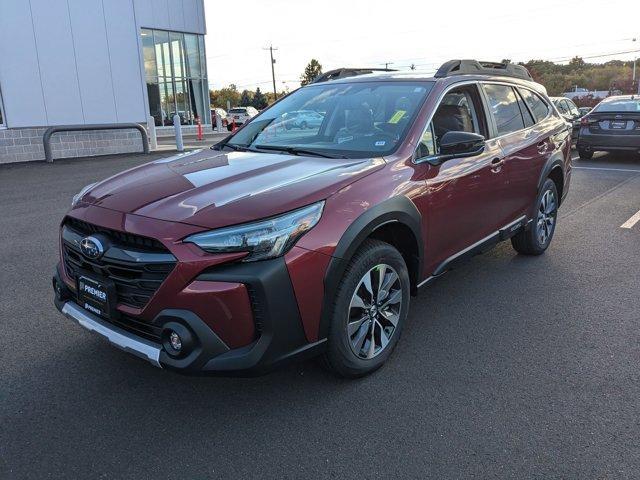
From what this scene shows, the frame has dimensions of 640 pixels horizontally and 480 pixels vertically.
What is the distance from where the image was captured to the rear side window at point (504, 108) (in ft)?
14.5

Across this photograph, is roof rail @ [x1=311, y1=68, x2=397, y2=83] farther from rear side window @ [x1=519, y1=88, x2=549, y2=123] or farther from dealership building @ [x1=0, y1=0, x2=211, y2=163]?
dealership building @ [x1=0, y1=0, x2=211, y2=163]

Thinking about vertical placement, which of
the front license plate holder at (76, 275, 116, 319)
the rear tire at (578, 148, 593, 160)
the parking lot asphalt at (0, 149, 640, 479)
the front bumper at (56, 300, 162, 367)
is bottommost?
the parking lot asphalt at (0, 149, 640, 479)

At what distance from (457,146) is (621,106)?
11493mm

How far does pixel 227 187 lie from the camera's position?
2.86 metres

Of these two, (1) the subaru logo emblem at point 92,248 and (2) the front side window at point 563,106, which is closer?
(1) the subaru logo emblem at point 92,248

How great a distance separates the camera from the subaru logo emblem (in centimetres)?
268

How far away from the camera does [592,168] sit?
11.9 meters

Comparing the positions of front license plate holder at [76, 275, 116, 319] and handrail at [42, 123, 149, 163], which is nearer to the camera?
front license plate holder at [76, 275, 116, 319]

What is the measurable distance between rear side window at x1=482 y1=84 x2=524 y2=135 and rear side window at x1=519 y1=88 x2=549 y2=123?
274 millimetres

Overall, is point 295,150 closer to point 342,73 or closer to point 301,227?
point 301,227

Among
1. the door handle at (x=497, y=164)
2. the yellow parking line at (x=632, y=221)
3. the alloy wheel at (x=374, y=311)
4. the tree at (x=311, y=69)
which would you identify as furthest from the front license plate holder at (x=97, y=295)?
the tree at (x=311, y=69)

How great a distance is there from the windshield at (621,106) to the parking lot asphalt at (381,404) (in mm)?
9734

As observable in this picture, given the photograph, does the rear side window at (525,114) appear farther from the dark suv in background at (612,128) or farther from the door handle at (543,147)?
the dark suv in background at (612,128)

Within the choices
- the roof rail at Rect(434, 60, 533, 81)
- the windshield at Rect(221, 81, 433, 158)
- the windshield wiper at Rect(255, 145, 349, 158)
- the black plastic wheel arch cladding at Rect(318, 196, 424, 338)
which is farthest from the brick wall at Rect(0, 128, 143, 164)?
the black plastic wheel arch cladding at Rect(318, 196, 424, 338)
